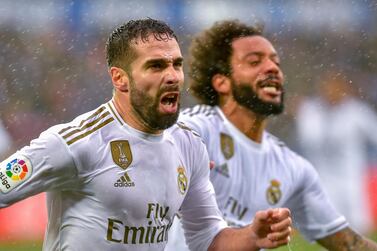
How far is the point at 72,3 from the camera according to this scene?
11633mm

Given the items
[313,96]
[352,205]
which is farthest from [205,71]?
[313,96]

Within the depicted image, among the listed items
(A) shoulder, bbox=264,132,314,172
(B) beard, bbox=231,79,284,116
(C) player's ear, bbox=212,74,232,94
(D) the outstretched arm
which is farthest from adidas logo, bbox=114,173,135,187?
(C) player's ear, bbox=212,74,232,94

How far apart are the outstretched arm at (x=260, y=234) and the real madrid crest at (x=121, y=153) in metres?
0.59

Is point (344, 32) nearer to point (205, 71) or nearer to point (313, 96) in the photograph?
point (313, 96)

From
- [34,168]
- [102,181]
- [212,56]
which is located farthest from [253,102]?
[34,168]

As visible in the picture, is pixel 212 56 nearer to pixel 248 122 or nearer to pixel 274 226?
pixel 248 122

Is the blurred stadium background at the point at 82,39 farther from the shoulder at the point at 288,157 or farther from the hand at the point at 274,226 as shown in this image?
the hand at the point at 274,226

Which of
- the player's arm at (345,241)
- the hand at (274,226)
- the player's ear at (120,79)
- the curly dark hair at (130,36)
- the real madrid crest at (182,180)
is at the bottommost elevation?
the player's arm at (345,241)

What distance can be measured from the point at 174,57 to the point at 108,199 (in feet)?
2.14

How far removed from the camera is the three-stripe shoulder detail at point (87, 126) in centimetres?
394

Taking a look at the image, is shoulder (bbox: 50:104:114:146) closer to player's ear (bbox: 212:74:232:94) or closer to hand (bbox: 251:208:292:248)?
hand (bbox: 251:208:292:248)

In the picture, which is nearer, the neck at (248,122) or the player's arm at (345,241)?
the player's arm at (345,241)

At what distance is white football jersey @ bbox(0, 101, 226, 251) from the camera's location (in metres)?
3.89

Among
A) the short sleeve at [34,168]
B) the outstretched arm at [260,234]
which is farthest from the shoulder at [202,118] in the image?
the short sleeve at [34,168]
